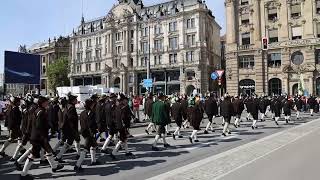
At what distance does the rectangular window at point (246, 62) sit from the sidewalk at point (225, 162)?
39047 mm

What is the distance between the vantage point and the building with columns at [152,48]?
7312cm

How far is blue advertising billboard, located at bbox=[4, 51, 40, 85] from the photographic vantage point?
991 inches

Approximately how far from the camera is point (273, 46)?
2117 inches

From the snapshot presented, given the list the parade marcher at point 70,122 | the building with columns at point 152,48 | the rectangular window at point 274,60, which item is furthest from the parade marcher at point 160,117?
the building with columns at point 152,48

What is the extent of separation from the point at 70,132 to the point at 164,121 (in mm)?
4251

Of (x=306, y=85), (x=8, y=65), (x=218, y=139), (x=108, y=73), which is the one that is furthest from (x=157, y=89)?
(x=218, y=139)

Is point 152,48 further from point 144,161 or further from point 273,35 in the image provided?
point 144,161

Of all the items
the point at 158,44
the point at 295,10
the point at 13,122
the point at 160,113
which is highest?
the point at 295,10

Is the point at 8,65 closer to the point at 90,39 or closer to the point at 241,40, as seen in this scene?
the point at 241,40

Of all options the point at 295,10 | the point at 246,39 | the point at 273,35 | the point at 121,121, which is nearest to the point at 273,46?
the point at 273,35

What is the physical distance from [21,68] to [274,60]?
37350 mm

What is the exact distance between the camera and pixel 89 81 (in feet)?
309

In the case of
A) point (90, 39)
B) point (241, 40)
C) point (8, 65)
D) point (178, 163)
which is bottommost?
point (178, 163)

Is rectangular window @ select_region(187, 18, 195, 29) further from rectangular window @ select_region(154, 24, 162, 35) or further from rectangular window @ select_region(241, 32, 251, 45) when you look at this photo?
rectangular window @ select_region(241, 32, 251, 45)
